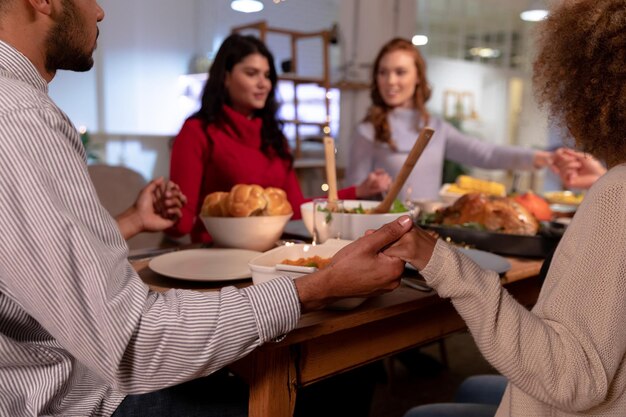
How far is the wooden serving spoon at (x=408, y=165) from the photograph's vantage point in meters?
1.18

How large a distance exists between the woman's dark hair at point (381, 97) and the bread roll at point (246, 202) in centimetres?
177

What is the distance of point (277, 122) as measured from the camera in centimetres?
278

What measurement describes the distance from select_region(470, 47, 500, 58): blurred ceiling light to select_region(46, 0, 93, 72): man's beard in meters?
8.32

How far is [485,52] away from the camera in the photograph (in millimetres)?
8688

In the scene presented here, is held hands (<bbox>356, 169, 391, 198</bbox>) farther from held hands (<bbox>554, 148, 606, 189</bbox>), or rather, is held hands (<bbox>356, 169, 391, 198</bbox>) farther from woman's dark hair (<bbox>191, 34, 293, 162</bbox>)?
woman's dark hair (<bbox>191, 34, 293, 162</bbox>)

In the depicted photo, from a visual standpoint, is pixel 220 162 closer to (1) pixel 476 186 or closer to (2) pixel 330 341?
(1) pixel 476 186

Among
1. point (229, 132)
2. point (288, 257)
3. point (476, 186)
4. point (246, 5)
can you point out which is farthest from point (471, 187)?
point (246, 5)

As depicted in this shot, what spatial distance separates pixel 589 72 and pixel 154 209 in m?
1.06

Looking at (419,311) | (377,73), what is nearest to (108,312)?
(419,311)

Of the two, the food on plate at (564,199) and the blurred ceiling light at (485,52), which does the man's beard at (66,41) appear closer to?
the food on plate at (564,199)

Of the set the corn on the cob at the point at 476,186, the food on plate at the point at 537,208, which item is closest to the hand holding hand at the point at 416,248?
the food on plate at the point at 537,208

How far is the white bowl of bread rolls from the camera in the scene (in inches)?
53.0

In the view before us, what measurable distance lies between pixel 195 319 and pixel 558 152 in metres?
1.86

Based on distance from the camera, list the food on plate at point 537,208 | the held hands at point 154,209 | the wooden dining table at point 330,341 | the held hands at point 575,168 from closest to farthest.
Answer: the wooden dining table at point 330,341, the held hands at point 154,209, the food on plate at point 537,208, the held hands at point 575,168
